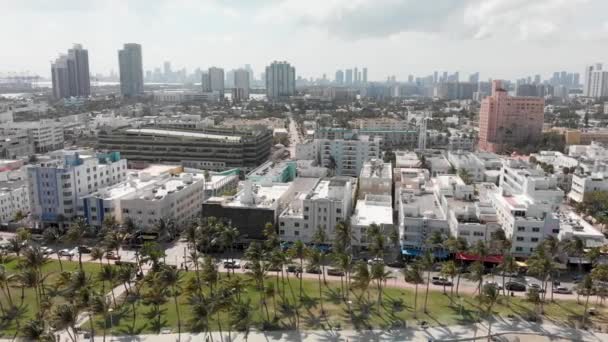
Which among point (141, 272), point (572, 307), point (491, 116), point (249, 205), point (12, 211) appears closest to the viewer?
point (572, 307)

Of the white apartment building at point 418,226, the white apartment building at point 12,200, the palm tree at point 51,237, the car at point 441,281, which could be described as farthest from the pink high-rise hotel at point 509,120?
the white apartment building at point 12,200

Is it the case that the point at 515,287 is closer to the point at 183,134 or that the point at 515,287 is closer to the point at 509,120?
the point at 183,134

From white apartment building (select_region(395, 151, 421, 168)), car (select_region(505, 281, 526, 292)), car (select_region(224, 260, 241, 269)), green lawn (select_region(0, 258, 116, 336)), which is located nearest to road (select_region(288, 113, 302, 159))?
white apartment building (select_region(395, 151, 421, 168))

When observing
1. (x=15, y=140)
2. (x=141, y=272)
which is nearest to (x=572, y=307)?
(x=141, y=272)

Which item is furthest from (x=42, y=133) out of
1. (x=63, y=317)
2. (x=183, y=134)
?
(x=63, y=317)

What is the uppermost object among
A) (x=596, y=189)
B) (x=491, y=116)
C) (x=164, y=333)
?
(x=491, y=116)

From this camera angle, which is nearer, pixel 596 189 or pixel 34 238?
pixel 34 238

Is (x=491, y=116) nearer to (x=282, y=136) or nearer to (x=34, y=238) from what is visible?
(x=282, y=136)
